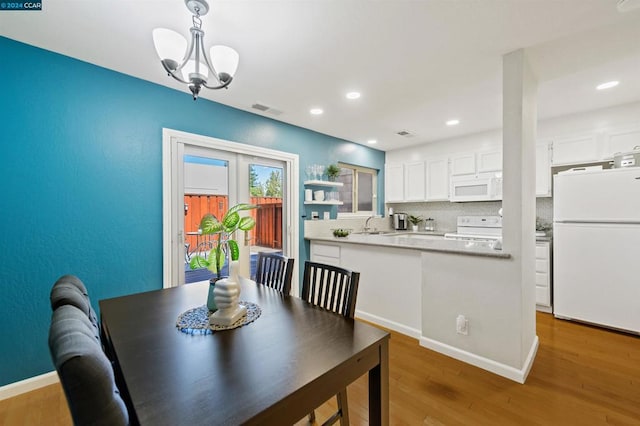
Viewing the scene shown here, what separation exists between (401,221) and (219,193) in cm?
349

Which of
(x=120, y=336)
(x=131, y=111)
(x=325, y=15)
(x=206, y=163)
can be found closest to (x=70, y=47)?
(x=131, y=111)

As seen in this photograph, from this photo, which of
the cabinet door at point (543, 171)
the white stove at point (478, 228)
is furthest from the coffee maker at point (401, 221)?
the cabinet door at point (543, 171)

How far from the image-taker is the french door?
105 inches

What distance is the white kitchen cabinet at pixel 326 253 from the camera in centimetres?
356

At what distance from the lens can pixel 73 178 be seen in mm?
2168

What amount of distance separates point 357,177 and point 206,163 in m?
2.78

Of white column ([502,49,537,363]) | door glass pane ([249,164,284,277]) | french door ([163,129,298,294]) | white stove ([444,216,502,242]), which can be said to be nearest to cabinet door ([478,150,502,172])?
white stove ([444,216,502,242])

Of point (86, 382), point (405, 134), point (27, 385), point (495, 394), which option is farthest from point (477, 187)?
point (27, 385)

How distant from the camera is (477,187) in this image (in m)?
4.14

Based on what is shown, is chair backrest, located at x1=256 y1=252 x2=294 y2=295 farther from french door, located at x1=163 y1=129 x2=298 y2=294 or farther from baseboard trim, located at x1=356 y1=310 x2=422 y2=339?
baseboard trim, located at x1=356 y1=310 x2=422 y2=339

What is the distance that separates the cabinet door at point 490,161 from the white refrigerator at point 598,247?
0.86 metres

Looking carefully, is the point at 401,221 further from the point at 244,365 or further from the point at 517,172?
the point at 244,365

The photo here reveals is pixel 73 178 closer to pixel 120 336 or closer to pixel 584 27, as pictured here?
pixel 120 336

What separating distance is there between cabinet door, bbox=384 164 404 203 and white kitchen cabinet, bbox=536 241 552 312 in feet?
7.23
